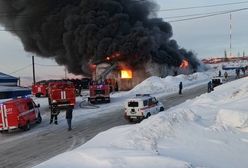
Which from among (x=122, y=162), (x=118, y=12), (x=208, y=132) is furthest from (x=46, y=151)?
(x=118, y=12)

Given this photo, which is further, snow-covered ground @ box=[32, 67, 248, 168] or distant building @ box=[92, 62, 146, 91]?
distant building @ box=[92, 62, 146, 91]

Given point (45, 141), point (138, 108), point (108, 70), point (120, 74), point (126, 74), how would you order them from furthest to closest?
point (126, 74)
point (120, 74)
point (108, 70)
point (138, 108)
point (45, 141)

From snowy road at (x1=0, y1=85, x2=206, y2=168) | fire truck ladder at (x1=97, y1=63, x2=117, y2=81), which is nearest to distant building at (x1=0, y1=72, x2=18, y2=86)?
snowy road at (x1=0, y1=85, x2=206, y2=168)

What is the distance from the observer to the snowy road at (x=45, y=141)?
18383mm

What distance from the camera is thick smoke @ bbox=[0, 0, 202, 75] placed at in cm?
6444

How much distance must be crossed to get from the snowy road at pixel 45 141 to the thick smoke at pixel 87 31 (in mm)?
34070

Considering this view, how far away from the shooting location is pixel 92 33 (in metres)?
65.4

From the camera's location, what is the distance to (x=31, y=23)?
7181cm

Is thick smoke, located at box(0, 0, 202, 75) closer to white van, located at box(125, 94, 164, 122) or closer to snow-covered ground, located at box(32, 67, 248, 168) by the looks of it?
white van, located at box(125, 94, 164, 122)

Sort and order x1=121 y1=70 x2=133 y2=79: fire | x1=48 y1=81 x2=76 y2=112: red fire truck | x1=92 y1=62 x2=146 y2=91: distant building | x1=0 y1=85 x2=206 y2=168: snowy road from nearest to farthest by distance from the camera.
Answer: x1=0 y1=85 x2=206 y2=168: snowy road → x1=48 y1=81 x2=76 y2=112: red fire truck → x1=92 y1=62 x2=146 y2=91: distant building → x1=121 y1=70 x2=133 y2=79: fire

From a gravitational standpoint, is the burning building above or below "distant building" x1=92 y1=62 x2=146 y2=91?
above

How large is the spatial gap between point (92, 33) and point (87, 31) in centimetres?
87

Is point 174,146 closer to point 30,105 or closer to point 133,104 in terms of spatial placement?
point 133,104

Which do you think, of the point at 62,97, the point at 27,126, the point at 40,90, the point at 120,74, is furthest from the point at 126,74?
the point at 27,126
